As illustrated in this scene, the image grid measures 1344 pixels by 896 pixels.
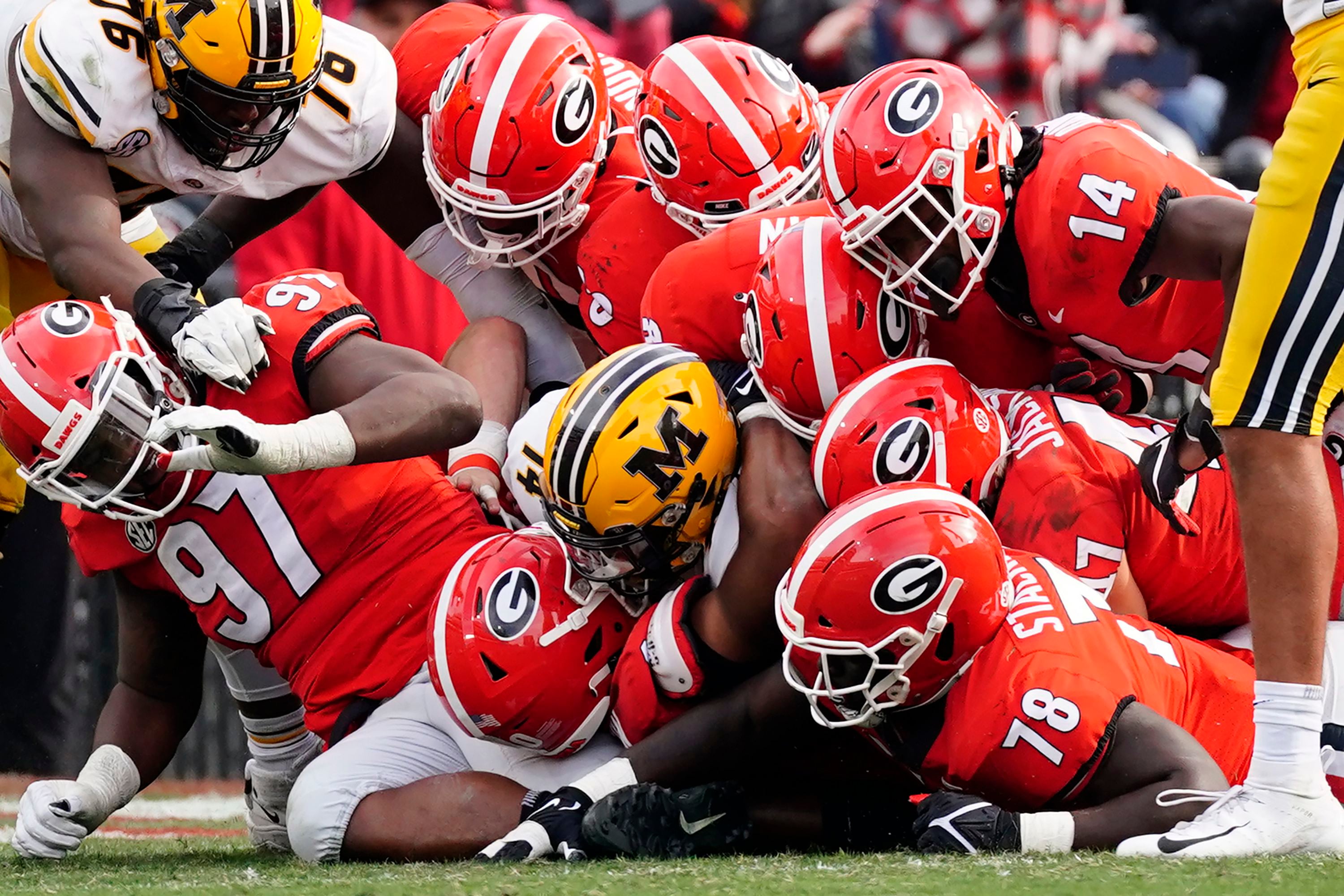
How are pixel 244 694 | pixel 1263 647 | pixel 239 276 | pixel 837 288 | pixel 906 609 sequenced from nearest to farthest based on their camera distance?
pixel 1263 647, pixel 906 609, pixel 837 288, pixel 244 694, pixel 239 276

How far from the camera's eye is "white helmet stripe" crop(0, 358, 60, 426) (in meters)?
2.84

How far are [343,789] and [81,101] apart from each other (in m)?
1.50

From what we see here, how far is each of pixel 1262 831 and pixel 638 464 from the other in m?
1.17

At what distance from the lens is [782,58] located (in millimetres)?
5281

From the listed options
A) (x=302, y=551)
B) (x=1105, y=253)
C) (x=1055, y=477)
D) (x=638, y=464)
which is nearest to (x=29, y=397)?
(x=302, y=551)

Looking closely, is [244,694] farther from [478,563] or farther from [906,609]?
[906,609]

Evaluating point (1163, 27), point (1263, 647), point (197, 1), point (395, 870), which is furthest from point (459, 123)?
point (1163, 27)

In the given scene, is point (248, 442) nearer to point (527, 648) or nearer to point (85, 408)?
point (85, 408)

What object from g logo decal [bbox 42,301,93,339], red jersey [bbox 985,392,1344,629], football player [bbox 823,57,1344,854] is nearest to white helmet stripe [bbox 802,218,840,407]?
football player [bbox 823,57,1344,854]

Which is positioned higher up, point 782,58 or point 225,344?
point 782,58

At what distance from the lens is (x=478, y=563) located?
2.99 meters

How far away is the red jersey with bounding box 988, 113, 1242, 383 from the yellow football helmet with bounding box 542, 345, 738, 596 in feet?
2.09

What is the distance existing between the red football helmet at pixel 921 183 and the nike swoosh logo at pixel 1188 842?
3.41 ft

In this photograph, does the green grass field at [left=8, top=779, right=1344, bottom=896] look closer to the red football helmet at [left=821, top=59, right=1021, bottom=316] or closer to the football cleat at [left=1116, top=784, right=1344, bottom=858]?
the football cleat at [left=1116, top=784, right=1344, bottom=858]
